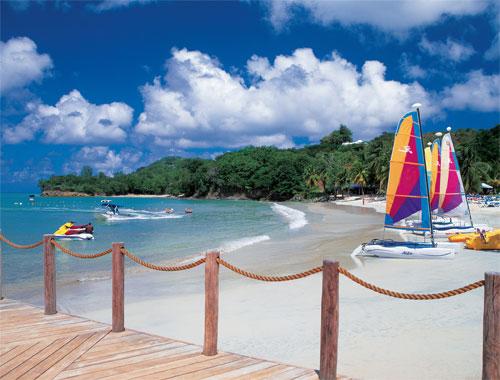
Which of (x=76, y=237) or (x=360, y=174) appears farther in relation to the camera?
(x=360, y=174)

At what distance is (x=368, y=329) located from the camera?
7633mm

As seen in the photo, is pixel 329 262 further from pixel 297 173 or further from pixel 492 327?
pixel 297 173

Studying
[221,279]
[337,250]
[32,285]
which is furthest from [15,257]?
[337,250]

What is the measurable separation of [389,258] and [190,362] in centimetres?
1201

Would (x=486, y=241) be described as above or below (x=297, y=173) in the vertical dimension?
below

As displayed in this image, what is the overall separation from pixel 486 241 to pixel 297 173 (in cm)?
9041

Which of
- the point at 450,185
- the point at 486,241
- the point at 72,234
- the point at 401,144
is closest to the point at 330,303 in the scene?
the point at 401,144

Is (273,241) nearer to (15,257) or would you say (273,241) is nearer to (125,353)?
(15,257)

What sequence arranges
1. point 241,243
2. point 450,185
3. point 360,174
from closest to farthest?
point 450,185 → point 241,243 → point 360,174

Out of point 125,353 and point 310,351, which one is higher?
point 125,353

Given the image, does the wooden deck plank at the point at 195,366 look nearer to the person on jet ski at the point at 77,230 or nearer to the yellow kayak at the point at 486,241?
the yellow kayak at the point at 486,241

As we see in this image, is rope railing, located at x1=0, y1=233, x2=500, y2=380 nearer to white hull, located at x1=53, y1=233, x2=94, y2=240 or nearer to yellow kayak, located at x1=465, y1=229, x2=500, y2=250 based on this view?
yellow kayak, located at x1=465, y1=229, x2=500, y2=250

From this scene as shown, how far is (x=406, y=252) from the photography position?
15312 mm

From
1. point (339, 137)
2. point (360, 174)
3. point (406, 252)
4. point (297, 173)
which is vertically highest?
point (339, 137)
